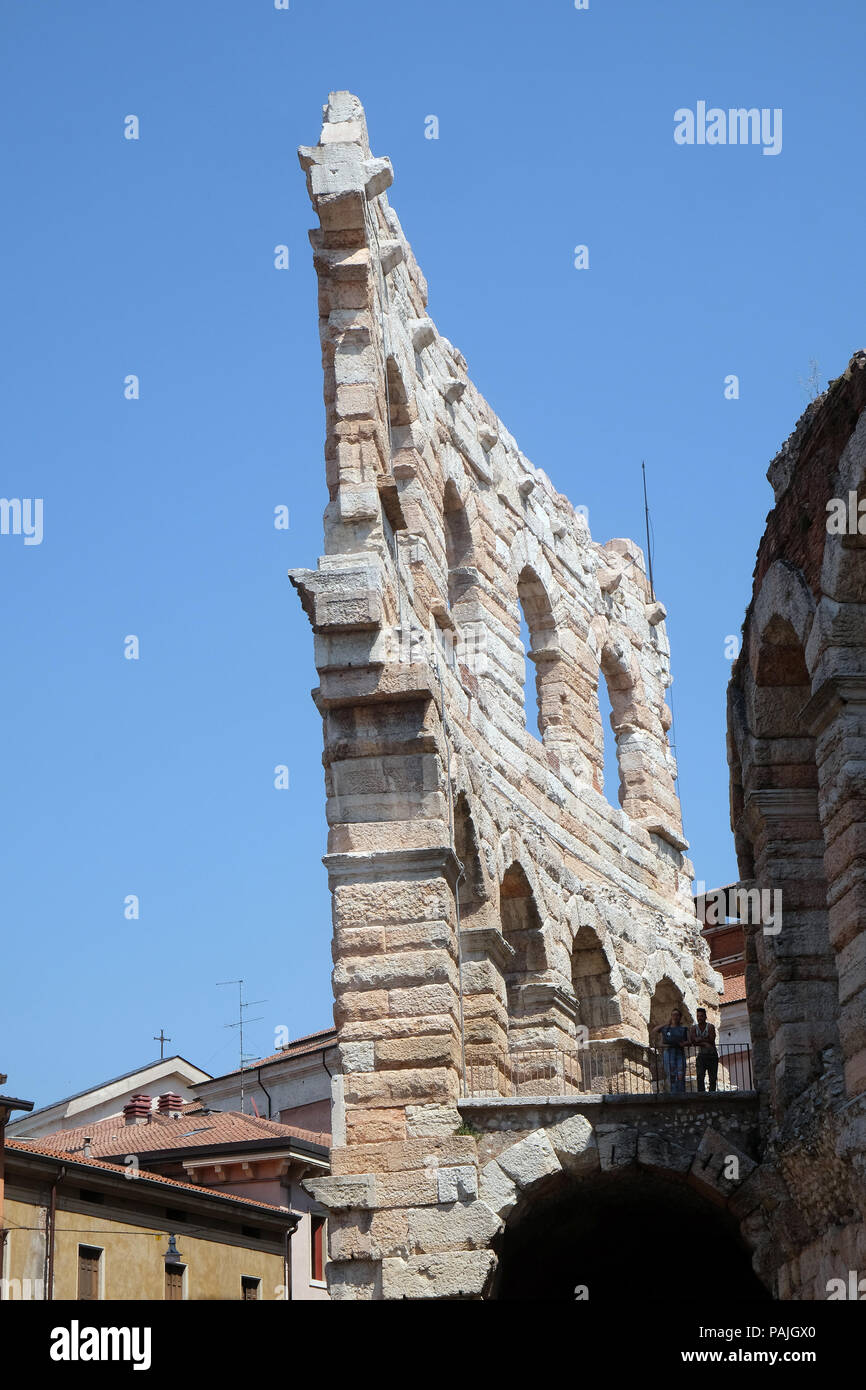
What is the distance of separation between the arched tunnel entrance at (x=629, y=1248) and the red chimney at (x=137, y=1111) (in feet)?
48.1

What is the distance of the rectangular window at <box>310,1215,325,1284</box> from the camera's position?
82.5ft

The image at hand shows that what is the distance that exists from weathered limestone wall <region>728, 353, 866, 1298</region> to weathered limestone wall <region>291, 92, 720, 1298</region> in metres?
2.25

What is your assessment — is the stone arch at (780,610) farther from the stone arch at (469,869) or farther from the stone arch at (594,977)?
the stone arch at (594,977)

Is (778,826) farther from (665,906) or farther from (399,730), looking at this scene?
(665,906)

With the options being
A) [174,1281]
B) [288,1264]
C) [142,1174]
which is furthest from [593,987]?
[288,1264]

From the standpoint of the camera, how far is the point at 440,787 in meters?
14.4

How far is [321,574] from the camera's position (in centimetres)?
1479

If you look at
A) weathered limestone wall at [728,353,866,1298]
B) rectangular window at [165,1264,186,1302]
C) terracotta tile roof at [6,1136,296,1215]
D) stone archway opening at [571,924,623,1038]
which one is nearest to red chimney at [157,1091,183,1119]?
terracotta tile roof at [6,1136,296,1215]

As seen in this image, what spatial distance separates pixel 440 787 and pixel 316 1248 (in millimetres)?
13024

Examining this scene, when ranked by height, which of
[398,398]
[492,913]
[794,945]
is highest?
[398,398]

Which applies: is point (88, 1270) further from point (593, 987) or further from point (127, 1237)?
point (593, 987)

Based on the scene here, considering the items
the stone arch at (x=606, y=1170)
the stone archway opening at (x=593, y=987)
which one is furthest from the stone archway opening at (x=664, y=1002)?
the stone arch at (x=606, y=1170)

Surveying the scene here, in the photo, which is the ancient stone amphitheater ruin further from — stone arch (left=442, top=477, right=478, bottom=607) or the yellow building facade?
the yellow building facade
